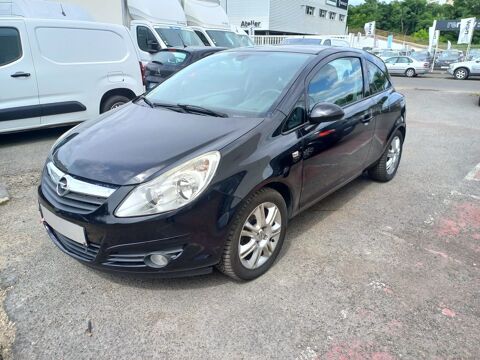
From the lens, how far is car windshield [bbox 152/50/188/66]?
8.80m

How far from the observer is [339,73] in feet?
12.0

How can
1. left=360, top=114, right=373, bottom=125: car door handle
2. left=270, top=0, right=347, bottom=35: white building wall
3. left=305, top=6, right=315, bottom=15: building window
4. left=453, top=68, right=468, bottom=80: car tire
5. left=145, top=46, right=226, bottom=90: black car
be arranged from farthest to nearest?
left=305, top=6, right=315, bottom=15: building window → left=270, top=0, right=347, bottom=35: white building wall → left=453, top=68, right=468, bottom=80: car tire → left=145, top=46, right=226, bottom=90: black car → left=360, top=114, right=373, bottom=125: car door handle

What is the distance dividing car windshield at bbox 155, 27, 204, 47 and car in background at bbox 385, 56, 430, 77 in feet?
49.2

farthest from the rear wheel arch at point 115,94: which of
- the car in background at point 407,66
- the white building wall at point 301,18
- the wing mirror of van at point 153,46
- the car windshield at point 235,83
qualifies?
the white building wall at point 301,18

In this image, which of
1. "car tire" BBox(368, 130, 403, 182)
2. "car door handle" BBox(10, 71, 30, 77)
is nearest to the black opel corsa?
"car tire" BBox(368, 130, 403, 182)

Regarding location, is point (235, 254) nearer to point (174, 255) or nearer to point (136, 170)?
point (174, 255)

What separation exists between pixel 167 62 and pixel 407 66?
18827mm

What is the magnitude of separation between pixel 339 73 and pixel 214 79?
1143 millimetres

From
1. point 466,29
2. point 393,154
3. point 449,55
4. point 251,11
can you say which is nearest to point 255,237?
point 393,154

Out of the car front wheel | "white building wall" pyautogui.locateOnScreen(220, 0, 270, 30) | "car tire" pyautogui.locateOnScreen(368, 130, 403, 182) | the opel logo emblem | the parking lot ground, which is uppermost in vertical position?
"white building wall" pyautogui.locateOnScreen(220, 0, 270, 30)

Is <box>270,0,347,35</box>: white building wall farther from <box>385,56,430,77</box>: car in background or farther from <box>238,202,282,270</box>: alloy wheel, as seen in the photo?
<box>238,202,282,270</box>: alloy wheel

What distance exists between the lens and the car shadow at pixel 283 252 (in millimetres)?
2736

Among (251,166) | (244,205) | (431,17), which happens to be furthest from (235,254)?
(431,17)

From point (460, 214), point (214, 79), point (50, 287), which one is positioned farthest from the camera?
point (460, 214)
